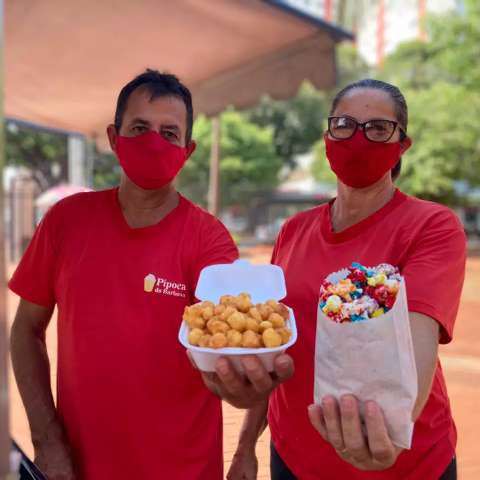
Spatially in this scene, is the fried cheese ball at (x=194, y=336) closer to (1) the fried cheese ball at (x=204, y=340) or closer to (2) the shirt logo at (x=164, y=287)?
(1) the fried cheese ball at (x=204, y=340)

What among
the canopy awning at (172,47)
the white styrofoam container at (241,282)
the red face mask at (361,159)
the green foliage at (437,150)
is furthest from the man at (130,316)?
the green foliage at (437,150)

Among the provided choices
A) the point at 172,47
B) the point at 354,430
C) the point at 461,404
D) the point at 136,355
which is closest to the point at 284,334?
the point at 354,430

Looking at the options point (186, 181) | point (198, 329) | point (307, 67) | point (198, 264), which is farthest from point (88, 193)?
point (186, 181)

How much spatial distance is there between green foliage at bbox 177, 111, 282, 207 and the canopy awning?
87.9ft

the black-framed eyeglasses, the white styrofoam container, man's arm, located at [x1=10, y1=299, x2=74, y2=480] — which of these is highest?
the black-framed eyeglasses

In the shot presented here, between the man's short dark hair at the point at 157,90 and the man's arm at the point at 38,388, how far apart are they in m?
0.72

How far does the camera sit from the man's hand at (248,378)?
4.11 feet

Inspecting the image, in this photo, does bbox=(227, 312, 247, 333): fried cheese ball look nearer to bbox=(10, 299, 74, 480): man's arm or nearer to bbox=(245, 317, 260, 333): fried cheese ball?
bbox=(245, 317, 260, 333): fried cheese ball

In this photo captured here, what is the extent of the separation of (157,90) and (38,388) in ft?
3.43

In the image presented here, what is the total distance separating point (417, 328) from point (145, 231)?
2.83 ft

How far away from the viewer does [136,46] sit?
12.6 ft

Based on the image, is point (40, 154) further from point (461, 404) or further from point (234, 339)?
point (234, 339)

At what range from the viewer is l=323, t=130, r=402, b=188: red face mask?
1.76 metres

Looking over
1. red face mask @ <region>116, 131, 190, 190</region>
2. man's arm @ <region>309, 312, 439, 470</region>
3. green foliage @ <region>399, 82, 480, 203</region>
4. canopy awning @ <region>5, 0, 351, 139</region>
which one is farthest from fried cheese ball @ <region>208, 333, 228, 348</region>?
green foliage @ <region>399, 82, 480, 203</region>
